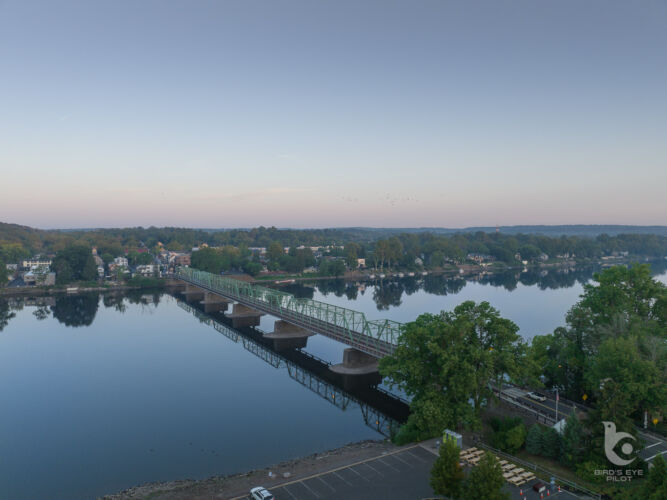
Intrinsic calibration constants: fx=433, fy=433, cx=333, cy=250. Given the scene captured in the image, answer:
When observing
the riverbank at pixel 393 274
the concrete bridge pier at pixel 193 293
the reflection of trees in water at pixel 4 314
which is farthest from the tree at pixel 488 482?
the riverbank at pixel 393 274

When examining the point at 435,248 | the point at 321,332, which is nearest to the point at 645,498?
the point at 321,332

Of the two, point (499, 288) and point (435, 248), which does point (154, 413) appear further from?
point (435, 248)

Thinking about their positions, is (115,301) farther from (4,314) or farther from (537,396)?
(537,396)

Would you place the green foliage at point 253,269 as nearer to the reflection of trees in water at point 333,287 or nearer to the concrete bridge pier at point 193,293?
the reflection of trees in water at point 333,287

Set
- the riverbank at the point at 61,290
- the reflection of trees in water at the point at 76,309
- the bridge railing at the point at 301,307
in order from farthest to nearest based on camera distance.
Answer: the riverbank at the point at 61,290, the reflection of trees in water at the point at 76,309, the bridge railing at the point at 301,307

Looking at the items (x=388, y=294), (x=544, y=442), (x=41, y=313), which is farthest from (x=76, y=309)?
(x=544, y=442)

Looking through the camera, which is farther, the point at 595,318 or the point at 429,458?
the point at 595,318
